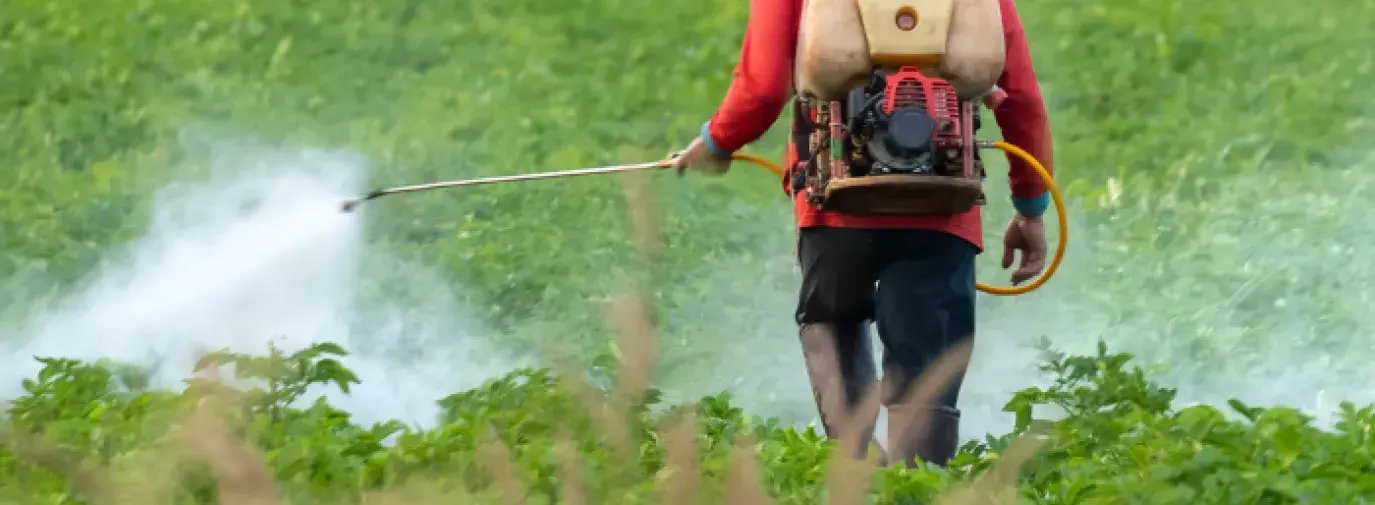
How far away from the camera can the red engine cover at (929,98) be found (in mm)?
4055

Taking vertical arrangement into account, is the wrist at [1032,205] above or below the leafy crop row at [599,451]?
above

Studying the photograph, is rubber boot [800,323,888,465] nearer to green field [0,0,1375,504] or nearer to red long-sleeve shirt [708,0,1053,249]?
green field [0,0,1375,504]

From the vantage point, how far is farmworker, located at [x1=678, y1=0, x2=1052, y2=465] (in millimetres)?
4332

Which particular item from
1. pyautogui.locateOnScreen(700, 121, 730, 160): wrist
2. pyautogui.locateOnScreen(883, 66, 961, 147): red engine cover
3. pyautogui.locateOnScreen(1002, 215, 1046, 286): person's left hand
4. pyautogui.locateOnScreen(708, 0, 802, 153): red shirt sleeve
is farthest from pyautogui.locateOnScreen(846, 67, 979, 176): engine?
pyautogui.locateOnScreen(1002, 215, 1046, 286): person's left hand

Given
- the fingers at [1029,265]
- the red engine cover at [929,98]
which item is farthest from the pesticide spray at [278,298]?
the red engine cover at [929,98]

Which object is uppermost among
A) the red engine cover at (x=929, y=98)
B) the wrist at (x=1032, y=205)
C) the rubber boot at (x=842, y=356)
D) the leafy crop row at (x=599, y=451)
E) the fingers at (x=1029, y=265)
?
the red engine cover at (x=929, y=98)

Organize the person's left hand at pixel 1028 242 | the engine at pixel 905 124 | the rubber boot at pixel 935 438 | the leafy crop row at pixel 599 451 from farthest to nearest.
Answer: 1. the person's left hand at pixel 1028 242
2. the rubber boot at pixel 935 438
3. the engine at pixel 905 124
4. the leafy crop row at pixel 599 451

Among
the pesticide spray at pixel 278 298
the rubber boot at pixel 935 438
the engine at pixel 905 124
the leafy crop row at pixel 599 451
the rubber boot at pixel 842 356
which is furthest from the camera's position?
the pesticide spray at pixel 278 298

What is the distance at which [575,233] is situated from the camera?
798 centimetres

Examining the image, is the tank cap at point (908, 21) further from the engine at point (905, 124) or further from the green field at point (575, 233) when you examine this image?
the green field at point (575, 233)

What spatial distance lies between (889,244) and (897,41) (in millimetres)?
554

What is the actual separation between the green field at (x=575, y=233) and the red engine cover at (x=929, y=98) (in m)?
0.70

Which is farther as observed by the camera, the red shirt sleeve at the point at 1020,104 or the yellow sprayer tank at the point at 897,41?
the red shirt sleeve at the point at 1020,104

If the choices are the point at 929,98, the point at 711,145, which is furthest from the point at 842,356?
the point at 929,98
